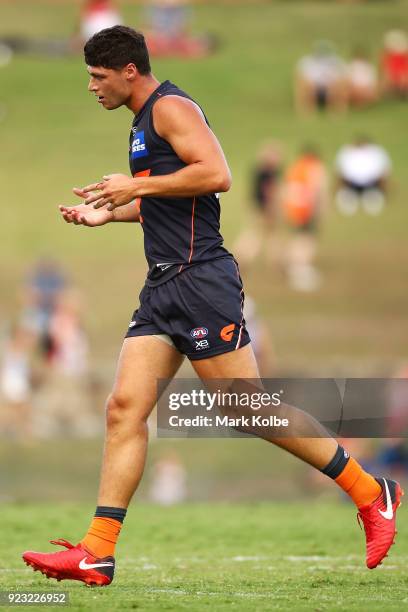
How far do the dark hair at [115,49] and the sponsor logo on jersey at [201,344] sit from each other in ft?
4.13

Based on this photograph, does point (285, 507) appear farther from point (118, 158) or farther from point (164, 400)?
point (118, 158)

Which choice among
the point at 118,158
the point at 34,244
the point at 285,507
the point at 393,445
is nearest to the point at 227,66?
the point at 118,158

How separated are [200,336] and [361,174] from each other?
1320 centimetres

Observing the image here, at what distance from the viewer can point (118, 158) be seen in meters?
18.6

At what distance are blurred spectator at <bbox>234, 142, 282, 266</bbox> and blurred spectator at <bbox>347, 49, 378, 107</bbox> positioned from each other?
1.39 m

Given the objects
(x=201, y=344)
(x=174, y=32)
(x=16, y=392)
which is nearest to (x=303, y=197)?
(x=174, y=32)

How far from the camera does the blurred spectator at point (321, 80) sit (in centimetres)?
1881

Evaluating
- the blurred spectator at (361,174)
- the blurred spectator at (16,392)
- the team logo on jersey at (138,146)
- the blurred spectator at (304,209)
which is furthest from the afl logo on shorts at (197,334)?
the blurred spectator at (361,174)

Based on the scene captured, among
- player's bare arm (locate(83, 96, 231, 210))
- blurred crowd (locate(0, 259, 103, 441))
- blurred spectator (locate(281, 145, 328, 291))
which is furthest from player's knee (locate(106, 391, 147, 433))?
blurred spectator (locate(281, 145, 328, 291))

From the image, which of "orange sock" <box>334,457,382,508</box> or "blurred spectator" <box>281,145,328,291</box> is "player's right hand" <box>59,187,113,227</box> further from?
"blurred spectator" <box>281,145,328,291</box>

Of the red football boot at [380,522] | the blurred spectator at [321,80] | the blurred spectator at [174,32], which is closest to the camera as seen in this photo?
the red football boot at [380,522]

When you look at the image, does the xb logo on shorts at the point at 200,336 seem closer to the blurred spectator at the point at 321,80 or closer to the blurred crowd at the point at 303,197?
the blurred crowd at the point at 303,197

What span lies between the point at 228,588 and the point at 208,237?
163 cm

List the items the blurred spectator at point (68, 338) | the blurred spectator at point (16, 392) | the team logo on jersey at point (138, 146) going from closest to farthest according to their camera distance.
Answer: the team logo on jersey at point (138, 146) → the blurred spectator at point (16, 392) → the blurred spectator at point (68, 338)
